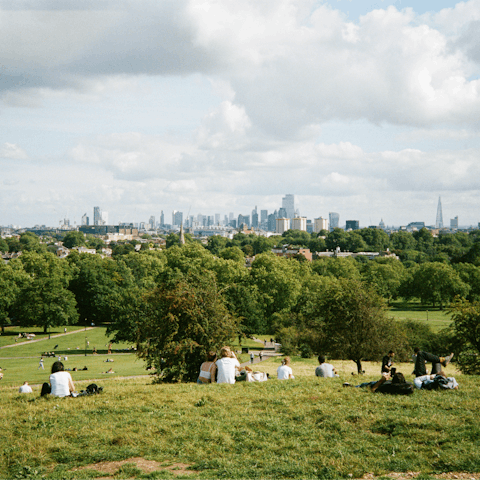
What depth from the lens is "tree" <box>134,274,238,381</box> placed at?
18141 millimetres

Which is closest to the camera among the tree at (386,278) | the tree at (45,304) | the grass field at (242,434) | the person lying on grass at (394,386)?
the grass field at (242,434)

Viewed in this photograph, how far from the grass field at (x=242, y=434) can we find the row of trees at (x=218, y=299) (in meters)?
6.09

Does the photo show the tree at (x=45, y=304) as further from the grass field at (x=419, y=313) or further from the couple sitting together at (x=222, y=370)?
the couple sitting together at (x=222, y=370)

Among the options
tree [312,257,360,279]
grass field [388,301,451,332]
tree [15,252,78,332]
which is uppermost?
tree [312,257,360,279]

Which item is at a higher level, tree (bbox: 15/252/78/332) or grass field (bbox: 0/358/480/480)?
grass field (bbox: 0/358/480/480)

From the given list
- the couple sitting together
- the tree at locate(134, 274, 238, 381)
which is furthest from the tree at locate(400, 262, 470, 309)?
the couple sitting together

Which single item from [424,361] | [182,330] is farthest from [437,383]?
[182,330]

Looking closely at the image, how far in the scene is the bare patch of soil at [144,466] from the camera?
8502 mm

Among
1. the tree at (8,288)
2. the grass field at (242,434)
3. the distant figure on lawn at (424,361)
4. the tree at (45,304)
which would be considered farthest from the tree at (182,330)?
the tree at (8,288)

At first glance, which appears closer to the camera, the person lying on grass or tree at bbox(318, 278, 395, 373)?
the person lying on grass

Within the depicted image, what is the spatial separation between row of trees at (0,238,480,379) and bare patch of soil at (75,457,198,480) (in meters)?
8.64

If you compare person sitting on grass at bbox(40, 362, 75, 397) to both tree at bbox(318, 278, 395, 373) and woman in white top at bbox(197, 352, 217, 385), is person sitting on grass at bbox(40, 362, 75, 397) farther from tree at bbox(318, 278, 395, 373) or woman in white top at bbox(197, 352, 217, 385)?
tree at bbox(318, 278, 395, 373)

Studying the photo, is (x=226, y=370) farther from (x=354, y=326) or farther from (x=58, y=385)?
(x=354, y=326)

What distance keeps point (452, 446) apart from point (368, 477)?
79.4 inches
